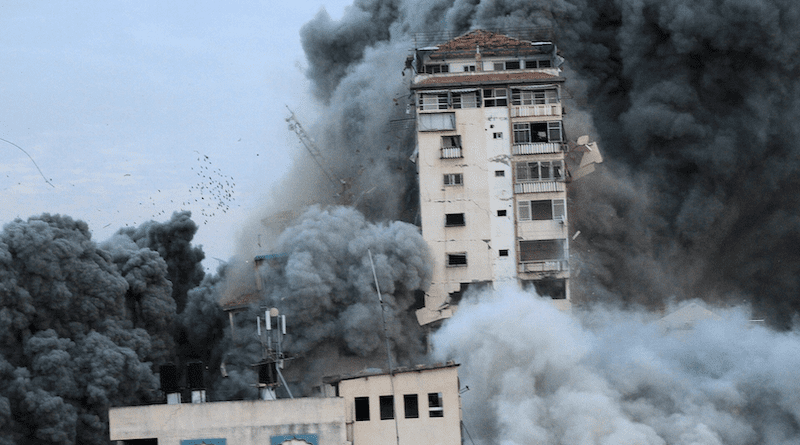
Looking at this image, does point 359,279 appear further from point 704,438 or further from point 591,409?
point 704,438

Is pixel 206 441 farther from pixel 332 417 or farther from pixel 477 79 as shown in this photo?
pixel 477 79

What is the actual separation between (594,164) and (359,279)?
15038 mm

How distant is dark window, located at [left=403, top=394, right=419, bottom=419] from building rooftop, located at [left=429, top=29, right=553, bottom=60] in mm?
26974

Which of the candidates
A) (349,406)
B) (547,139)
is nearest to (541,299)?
(547,139)

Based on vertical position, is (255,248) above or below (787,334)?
above

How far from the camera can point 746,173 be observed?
65.9 m

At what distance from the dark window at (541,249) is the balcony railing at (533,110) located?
21.5ft

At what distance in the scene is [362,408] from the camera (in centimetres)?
4184

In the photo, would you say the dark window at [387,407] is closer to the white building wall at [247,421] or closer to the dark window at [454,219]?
the white building wall at [247,421]

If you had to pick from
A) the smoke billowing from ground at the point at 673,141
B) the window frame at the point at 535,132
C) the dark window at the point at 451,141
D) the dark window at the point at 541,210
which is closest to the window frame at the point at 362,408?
the dark window at the point at 541,210

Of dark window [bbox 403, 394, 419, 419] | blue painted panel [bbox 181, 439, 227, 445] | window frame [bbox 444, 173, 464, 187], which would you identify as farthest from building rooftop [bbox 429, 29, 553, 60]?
blue painted panel [bbox 181, 439, 227, 445]

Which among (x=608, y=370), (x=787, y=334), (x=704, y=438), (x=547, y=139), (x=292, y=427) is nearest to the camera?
(x=292, y=427)

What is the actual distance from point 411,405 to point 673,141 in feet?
97.3

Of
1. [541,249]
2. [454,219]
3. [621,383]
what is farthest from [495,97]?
[621,383]
